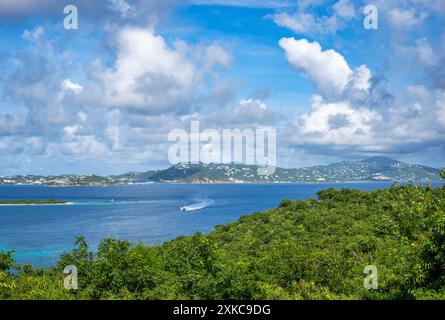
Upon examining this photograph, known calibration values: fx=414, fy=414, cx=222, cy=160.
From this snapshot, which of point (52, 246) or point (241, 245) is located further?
point (52, 246)

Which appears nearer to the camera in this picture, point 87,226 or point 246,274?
point 246,274

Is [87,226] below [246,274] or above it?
below

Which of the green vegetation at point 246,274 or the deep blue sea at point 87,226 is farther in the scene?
the deep blue sea at point 87,226

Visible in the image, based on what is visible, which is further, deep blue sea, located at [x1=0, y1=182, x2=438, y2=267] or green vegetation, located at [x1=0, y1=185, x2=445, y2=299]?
deep blue sea, located at [x1=0, y1=182, x2=438, y2=267]

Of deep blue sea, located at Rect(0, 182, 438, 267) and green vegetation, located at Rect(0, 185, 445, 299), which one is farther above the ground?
green vegetation, located at Rect(0, 185, 445, 299)

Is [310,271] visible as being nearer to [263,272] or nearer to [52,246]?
[263,272]

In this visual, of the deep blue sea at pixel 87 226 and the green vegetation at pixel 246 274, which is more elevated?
the green vegetation at pixel 246 274
